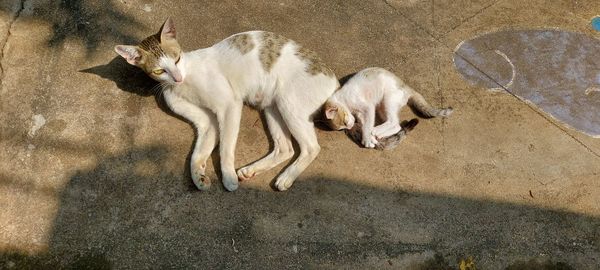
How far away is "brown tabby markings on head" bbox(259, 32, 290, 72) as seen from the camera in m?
3.80

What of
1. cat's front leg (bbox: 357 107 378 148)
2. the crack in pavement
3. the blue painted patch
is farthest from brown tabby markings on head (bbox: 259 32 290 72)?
the blue painted patch

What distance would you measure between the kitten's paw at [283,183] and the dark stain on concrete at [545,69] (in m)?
1.94

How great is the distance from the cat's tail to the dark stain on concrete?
1.94ft

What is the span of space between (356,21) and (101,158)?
2.65m

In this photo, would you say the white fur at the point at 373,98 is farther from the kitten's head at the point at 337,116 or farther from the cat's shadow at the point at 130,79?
the cat's shadow at the point at 130,79

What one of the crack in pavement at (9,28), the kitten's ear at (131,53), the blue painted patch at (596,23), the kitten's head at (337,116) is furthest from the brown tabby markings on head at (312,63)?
the blue painted patch at (596,23)

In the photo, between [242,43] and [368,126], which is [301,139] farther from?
[242,43]

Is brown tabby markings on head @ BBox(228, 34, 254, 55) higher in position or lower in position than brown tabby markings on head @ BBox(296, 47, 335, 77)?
higher

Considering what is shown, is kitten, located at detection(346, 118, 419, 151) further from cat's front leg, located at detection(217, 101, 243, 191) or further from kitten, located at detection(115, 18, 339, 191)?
cat's front leg, located at detection(217, 101, 243, 191)

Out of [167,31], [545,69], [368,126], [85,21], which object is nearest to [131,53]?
[167,31]

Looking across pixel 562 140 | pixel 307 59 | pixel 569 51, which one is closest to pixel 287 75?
pixel 307 59

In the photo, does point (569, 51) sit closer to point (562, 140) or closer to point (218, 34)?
point (562, 140)

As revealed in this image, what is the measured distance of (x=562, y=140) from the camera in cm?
391

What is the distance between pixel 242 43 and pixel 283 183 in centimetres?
121
